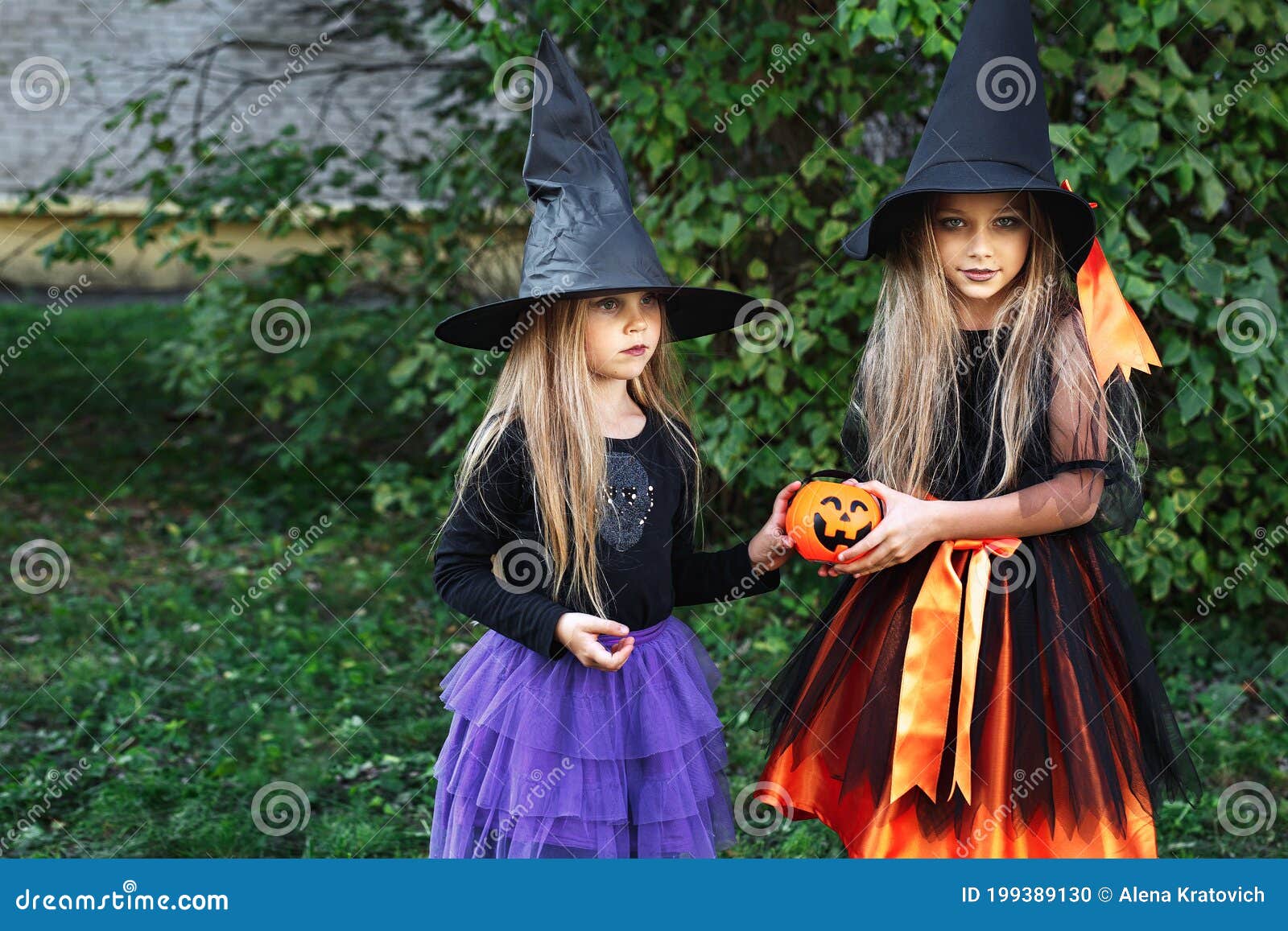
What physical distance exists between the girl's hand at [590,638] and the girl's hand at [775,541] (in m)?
0.38

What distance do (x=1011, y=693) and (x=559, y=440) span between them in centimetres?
86

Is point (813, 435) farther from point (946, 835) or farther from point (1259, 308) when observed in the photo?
point (946, 835)

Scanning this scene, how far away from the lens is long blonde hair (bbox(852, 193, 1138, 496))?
212 cm

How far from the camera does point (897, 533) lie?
6.82 ft

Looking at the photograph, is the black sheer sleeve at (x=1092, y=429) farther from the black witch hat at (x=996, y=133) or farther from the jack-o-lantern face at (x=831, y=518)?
the jack-o-lantern face at (x=831, y=518)

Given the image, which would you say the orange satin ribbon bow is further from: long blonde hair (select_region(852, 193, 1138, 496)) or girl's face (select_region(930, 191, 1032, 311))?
girl's face (select_region(930, 191, 1032, 311))

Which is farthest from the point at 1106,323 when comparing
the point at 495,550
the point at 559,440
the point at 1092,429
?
the point at 495,550

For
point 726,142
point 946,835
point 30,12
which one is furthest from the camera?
point 30,12

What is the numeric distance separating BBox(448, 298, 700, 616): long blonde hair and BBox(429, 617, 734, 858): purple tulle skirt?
0.49 feet

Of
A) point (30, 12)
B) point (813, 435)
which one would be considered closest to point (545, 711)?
point (813, 435)

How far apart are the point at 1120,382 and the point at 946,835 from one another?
0.82m

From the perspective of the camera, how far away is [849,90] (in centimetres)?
406

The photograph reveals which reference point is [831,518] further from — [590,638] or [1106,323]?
[1106,323]

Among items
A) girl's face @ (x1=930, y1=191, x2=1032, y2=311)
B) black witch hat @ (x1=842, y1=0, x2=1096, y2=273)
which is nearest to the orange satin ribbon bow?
girl's face @ (x1=930, y1=191, x2=1032, y2=311)
